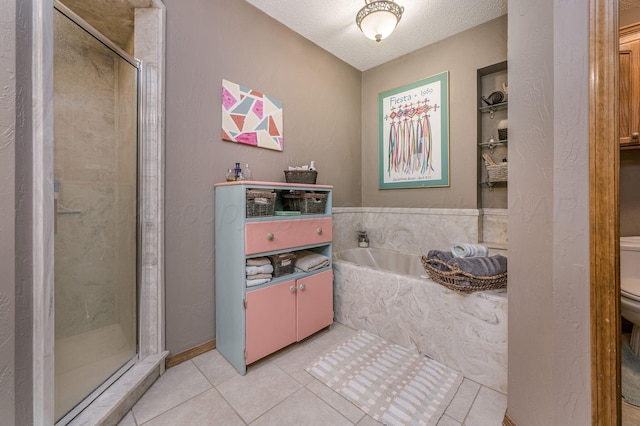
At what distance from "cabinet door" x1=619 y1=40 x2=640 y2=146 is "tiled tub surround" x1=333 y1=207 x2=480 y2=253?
1.01m

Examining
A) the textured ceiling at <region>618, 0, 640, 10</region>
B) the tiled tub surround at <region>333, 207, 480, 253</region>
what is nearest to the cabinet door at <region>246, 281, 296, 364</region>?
the tiled tub surround at <region>333, 207, 480, 253</region>

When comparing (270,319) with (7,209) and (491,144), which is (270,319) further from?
(491,144)

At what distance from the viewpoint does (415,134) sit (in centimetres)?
255

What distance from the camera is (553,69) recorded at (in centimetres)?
86

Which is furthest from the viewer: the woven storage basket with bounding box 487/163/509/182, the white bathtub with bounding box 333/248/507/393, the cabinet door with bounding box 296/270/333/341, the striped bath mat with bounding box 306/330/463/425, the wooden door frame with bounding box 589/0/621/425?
the woven storage basket with bounding box 487/163/509/182

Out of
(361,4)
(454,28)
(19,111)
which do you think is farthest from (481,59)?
(19,111)

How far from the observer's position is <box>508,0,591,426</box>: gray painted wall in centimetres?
79

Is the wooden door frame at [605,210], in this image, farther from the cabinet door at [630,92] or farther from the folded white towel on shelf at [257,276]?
the folded white towel on shelf at [257,276]

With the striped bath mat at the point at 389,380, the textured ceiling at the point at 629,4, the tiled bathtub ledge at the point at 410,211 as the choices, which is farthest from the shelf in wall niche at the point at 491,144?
the striped bath mat at the point at 389,380

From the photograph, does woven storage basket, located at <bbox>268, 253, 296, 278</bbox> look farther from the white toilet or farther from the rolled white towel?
the white toilet

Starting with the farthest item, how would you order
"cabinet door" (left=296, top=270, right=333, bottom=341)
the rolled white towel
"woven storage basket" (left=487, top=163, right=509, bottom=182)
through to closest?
"woven storage basket" (left=487, top=163, right=509, bottom=182) < "cabinet door" (left=296, top=270, right=333, bottom=341) < the rolled white towel

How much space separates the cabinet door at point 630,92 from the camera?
1275 millimetres

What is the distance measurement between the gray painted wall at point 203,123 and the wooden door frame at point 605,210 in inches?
72.1

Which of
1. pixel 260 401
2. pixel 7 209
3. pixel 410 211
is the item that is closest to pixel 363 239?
pixel 410 211
